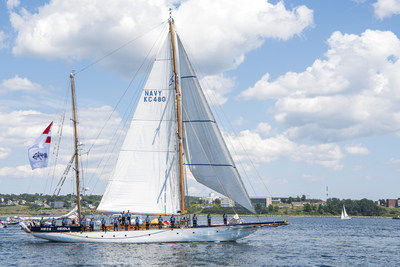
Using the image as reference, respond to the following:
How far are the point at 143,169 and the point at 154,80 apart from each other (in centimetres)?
925

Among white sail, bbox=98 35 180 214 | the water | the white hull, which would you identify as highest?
white sail, bbox=98 35 180 214

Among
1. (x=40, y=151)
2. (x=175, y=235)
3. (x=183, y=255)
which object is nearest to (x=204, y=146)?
(x=175, y=235)

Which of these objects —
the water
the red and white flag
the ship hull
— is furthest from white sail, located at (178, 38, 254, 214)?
the red and white flag

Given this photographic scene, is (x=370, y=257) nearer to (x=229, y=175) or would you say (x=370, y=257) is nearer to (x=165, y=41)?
(x=229, y=175)

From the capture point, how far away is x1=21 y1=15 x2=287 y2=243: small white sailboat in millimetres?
46406

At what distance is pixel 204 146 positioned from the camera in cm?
4591

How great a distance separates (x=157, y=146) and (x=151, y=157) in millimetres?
1291

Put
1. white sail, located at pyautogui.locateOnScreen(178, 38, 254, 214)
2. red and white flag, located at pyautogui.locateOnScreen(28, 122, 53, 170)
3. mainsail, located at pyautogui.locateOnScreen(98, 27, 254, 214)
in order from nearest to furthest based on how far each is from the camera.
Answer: white sail, located at pyautogui.locateOnScreen(178, 38, 254, 214) < mainsail, located at pyautogui.locateOnScreen(98, 27, 254, 214) < red and white flag, located at pyautogui.locateOnScreen(28, 122, 53, 170)

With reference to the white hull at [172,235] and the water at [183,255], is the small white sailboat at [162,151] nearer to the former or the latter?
the white hull at [172,235]

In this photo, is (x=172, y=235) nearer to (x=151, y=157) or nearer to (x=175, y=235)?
(x=175, y=235)

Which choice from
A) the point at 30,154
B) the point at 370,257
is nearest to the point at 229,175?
the point at 370,257

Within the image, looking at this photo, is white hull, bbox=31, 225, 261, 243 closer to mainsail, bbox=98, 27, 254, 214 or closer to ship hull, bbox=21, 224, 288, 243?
ship hull, bbox=21, 224, 288, 243

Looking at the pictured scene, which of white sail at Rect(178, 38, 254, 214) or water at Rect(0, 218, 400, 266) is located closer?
water at Rect(0, 218, 400, 266)

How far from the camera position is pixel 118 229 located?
47.1 meters
